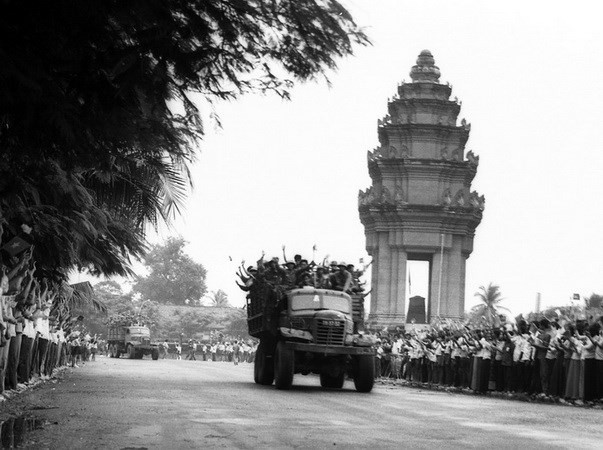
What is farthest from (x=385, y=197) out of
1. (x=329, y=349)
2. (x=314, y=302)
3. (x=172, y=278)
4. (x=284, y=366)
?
(x=172, y=278)

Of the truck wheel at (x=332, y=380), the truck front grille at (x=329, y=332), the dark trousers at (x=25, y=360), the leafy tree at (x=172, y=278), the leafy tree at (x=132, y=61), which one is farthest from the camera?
the leafy tree at (x=172, y=278)

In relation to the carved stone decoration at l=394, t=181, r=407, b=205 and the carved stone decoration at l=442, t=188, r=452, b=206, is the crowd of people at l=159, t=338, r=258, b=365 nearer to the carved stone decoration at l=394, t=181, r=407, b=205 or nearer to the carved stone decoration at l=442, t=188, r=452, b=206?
the carved stone decoration at l=394, t=181, r=407, b=205

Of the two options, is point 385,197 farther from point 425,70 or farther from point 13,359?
point 13,359

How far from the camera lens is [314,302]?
24969mm

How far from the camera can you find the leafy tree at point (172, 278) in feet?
481

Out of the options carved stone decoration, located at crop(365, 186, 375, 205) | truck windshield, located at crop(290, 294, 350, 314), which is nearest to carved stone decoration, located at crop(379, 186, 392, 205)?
carved stone decoration, located at crop(365, 186, 375, 205)

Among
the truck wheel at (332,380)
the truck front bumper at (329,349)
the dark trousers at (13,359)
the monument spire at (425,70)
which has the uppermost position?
the monument spire at (425,70)

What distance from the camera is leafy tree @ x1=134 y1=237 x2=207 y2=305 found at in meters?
147

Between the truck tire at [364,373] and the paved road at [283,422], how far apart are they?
101 inches

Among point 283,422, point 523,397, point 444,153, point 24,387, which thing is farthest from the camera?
point 444,153

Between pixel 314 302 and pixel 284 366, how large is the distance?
1.97 metres

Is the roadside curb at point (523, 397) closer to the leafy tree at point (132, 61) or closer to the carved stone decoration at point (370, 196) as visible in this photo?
the leafy tree at point (132, 61)

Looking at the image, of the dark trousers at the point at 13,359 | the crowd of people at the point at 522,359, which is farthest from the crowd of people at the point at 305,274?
the dark trousers at the point at 13,359

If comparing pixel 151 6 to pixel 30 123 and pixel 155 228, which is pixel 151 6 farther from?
pixel 155 228
